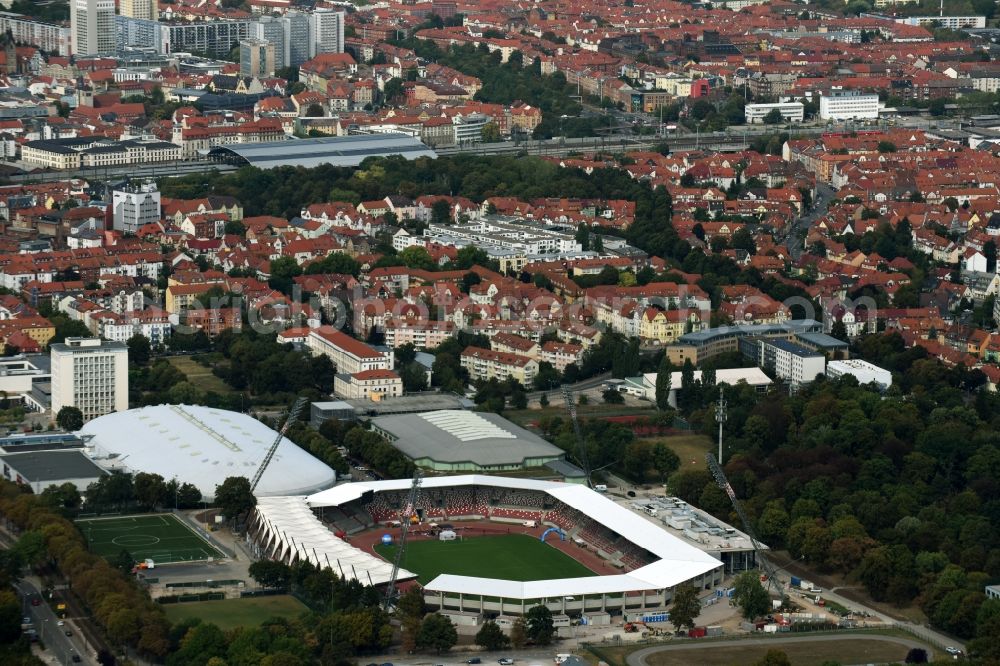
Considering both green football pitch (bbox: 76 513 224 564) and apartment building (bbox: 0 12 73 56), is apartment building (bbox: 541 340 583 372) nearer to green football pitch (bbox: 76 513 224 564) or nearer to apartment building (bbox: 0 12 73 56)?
green football pitch (bbox: 76 513 224 564)

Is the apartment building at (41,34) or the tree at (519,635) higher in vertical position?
the apartment building at (41,34)

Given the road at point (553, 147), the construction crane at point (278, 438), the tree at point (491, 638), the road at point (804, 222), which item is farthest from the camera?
the road at point (553, 147)

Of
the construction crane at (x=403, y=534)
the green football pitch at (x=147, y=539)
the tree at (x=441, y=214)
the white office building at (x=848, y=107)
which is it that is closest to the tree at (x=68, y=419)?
the green football pitch at (x=147, y=539)

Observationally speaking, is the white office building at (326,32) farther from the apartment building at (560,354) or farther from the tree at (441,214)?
the apartment building at (560,354)

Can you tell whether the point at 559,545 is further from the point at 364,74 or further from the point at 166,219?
the point at 364,74

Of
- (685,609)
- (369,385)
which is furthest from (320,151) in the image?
(685,609)

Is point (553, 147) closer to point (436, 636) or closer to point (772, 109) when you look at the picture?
point (772, 109)

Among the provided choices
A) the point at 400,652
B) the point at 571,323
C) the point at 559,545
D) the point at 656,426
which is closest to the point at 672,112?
the point at 571,323
